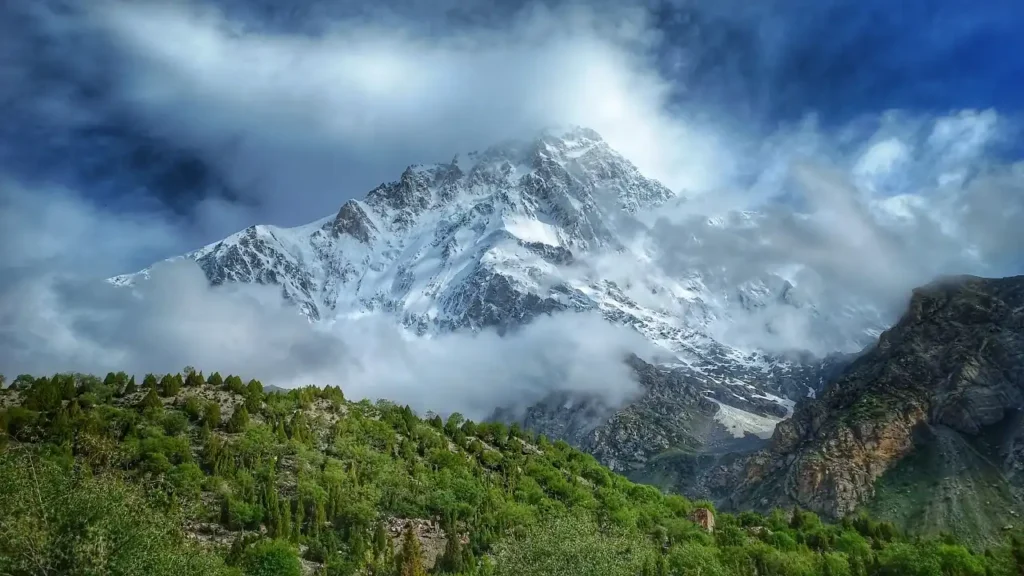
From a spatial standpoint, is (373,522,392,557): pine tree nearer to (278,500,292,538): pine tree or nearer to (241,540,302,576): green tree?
(278,500,292,538): pine tree

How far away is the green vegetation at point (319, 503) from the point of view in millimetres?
47125

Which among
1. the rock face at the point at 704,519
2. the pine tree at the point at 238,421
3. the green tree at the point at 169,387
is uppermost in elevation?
the green tree at the point at 169,387

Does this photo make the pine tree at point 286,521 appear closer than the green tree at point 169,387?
Yes

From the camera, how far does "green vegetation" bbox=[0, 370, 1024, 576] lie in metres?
47.1

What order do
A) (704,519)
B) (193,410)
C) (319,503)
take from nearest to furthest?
(319,503), (193,410), (704,519)

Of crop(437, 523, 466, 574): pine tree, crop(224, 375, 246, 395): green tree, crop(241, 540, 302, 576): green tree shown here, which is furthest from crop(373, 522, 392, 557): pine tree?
crop(224, 375, 246, 395): green tree

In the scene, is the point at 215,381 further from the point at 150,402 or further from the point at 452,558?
the point at 452,558

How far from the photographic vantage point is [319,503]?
304ft

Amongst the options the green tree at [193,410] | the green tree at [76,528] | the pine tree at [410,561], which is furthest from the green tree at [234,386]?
the green tree at [76,528]

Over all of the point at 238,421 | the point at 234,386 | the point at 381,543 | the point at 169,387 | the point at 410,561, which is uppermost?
the point at 234,386

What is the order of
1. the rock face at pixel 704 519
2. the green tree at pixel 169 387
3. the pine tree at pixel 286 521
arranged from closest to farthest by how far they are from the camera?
the pine tree at pixel 286 521
the green tree at pixel 169 387
the rock face at pixel 704 519

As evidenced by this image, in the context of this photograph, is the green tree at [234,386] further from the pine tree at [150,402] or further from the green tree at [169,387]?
the pine tree at [150,402]

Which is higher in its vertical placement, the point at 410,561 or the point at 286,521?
the point at 286,521

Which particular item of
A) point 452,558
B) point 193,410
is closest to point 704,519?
point 452,558
